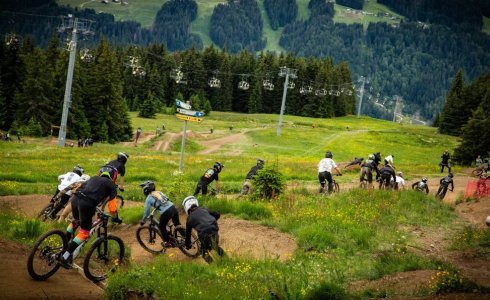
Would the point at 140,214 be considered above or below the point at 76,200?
below

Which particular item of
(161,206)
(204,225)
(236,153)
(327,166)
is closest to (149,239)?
(161,206)

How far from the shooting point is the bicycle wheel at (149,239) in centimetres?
1389

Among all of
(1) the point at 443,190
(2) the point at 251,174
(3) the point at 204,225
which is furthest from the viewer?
(1) the point at 443,190

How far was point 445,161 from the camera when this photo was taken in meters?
44.8

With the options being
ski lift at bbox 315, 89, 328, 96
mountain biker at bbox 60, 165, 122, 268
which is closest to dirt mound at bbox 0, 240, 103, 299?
mountain biker at bbox 60, 165, 122, 268

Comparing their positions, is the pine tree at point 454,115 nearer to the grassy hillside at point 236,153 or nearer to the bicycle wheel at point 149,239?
the grassy hillside at point 236,153

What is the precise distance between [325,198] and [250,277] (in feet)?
34.8

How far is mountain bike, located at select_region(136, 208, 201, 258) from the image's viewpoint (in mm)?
13360

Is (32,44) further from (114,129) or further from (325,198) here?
(325,198)

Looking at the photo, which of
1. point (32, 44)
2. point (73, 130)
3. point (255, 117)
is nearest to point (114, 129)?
point (73, 130)

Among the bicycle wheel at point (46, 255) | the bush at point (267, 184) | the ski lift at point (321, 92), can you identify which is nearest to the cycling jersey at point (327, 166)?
the bush at point (267, 184)

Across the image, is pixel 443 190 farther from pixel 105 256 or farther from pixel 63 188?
pixel 105 256

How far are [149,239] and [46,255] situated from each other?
4.08m

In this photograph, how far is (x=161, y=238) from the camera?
45.8 feet
